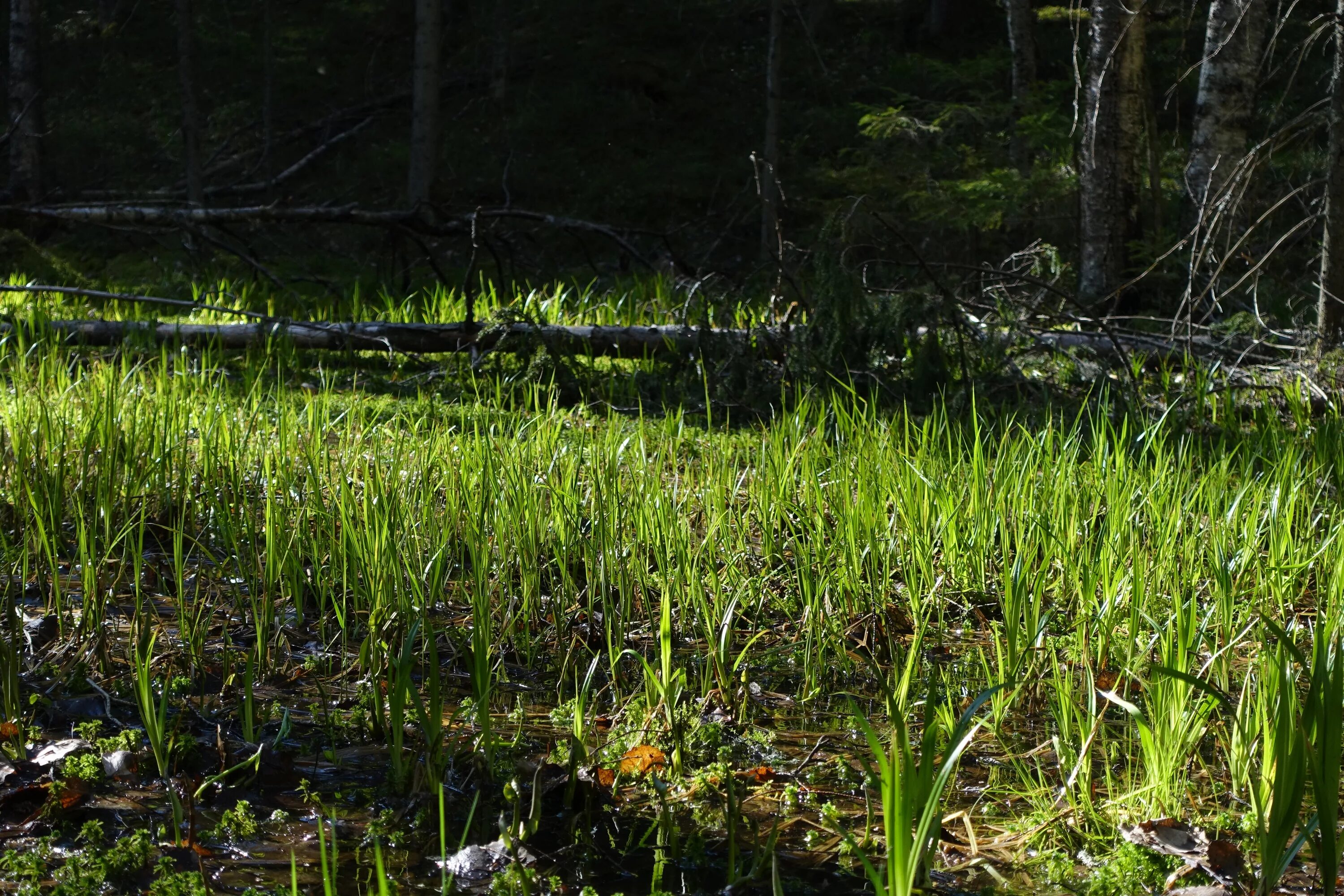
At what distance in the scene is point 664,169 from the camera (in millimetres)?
14695

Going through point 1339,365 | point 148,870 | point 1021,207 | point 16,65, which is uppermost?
point 16,65

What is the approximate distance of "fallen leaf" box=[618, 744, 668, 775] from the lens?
2.26 meters

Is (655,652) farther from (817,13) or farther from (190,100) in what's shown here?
(817,13)

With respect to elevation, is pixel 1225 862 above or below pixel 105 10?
below

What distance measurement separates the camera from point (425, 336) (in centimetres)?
638

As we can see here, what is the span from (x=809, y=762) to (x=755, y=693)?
42 centimetres

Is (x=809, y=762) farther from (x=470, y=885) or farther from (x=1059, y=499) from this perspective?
(x=1059, y=499)

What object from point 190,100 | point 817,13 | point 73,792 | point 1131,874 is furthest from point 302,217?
point 817,13

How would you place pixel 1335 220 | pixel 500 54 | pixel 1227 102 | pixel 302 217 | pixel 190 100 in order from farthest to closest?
pixel 500 54, pixel 190 100, pixel 302 217, pixel 1227 102, pixel 1335 220

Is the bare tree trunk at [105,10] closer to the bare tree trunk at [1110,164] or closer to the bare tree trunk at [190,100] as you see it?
the bare tree trunk at [190,100]

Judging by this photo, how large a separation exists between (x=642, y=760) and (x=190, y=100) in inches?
430

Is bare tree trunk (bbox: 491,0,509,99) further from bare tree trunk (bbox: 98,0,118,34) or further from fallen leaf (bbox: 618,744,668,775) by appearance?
fallen leaf (bbox: 618,744,668,775)

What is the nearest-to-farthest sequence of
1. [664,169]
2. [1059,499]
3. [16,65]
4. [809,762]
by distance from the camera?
[809,762]
[1059,499]
[16,65]
[664,169]

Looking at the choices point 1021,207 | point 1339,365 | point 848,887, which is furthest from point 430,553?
point 1021,207
